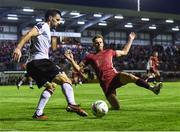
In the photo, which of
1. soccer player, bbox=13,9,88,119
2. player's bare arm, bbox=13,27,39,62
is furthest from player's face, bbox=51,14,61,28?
player's bare arm, bbox=13,27,39,62

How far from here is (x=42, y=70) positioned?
907 centimetres

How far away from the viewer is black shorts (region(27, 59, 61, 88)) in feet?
29.7

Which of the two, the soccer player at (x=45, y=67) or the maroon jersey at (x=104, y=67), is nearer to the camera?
the soccer player at (x=45, y=67)

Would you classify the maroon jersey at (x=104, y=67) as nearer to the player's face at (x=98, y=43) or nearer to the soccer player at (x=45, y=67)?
the player's face at (x=98, y=43)

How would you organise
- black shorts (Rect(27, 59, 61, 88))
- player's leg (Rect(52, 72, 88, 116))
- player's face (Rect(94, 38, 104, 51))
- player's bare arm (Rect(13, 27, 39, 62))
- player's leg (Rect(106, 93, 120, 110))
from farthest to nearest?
player's leg (Rect(106, 93, 120, 110)) → player's face (Rect(94, 38, 104, 51)) → black shorts (Rect(27, 59, 61, 88)) → player's leg (Rect(52, 72, 88, 116)) → player's bare arm (Rect(13, 27, 39, 62))

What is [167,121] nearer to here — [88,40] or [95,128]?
[95,128]

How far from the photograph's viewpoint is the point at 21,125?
27.0ft

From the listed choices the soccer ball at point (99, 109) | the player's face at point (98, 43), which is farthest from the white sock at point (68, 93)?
the player's face at point (98, 43)

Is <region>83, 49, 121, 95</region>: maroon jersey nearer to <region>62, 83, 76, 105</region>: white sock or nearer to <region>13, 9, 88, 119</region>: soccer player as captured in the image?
<region>13, 9, 88, 119</region>: soccer player

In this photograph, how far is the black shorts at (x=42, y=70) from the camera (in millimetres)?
9055

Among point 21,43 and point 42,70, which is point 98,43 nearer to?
point 42,70

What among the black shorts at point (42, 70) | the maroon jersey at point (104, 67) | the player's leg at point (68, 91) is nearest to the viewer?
the player's leg at point (68, 91)

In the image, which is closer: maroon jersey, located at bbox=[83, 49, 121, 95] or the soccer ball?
the soccer ball

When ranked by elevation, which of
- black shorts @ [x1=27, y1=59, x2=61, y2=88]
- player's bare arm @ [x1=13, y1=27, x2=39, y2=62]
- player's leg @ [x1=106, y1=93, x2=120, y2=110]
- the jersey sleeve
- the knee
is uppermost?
the jersey sleeve
